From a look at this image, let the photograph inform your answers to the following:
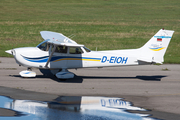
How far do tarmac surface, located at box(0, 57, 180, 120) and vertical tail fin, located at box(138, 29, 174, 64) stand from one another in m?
1.27

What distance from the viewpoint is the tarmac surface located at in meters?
10.9

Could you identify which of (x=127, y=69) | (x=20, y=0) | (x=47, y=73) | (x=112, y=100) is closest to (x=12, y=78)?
(x=47, y=73)

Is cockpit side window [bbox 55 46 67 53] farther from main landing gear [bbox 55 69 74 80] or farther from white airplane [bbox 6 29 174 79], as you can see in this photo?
main landing gear [bbox 55 69 74 80]

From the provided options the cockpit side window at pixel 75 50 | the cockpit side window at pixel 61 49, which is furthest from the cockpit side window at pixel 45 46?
the cockpit side window at pixel 75 50

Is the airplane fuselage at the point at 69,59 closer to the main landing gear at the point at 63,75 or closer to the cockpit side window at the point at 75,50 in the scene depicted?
the cockpit side window at the point at 75,50

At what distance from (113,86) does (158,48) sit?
3242mm

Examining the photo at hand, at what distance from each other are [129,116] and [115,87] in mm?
3950

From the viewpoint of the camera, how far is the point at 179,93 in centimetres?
1236

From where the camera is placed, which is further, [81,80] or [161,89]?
[81,80]

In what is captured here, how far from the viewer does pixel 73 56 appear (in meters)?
14.0

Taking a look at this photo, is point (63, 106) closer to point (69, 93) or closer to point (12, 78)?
point (69, 93)

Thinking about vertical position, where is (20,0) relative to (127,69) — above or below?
above

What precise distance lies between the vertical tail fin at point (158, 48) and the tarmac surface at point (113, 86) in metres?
1.27

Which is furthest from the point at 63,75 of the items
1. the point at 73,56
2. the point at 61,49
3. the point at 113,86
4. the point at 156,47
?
the point at 156,47
